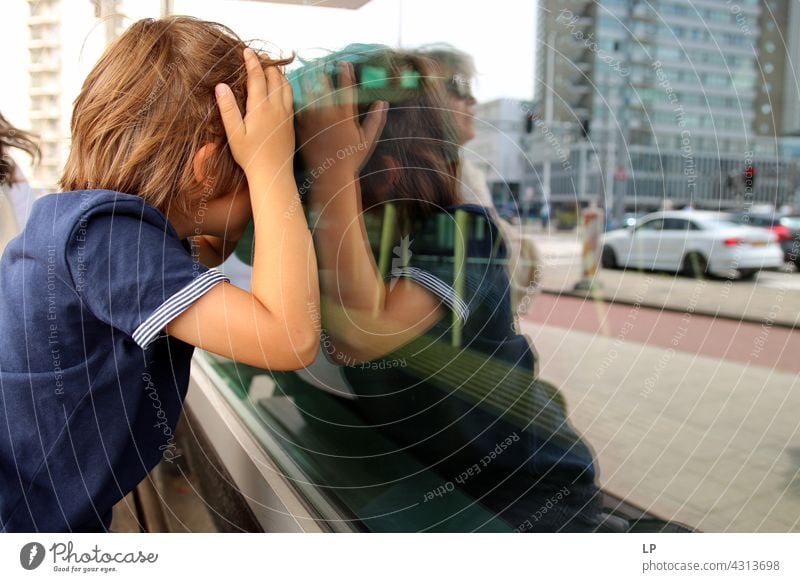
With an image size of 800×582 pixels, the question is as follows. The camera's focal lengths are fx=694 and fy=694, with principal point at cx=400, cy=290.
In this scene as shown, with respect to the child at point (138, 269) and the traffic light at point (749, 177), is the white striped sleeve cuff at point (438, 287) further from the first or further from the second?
the traffic light at point (749, 177)

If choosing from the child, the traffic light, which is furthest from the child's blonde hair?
the traffic light

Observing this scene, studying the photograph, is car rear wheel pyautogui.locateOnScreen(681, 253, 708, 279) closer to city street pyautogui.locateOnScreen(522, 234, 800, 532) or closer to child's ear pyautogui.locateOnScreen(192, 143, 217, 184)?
city street pyautogui.locateOnScreen(522, 234, 800, 532)

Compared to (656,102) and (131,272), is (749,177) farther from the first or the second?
(131,272)

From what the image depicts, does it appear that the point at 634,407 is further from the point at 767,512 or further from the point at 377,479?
the point at 377,479

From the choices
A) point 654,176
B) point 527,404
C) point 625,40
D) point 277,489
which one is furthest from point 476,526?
point 625,40

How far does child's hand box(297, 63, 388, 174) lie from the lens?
597 mm

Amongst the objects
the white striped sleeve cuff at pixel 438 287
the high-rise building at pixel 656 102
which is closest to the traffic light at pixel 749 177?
the high-rise building at pixel 656 102

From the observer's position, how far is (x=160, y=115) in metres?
0.54

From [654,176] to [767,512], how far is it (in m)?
0.32

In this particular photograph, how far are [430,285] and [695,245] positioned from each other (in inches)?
9.4

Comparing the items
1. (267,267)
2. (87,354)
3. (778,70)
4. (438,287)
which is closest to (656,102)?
(778,70)

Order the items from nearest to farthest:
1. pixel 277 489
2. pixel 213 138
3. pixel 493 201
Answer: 1. pixel 213 138
2. pixel 493 201
3. pixel 277 489

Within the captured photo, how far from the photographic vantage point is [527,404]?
0.68 metres

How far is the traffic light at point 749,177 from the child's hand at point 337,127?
1.02 ft
